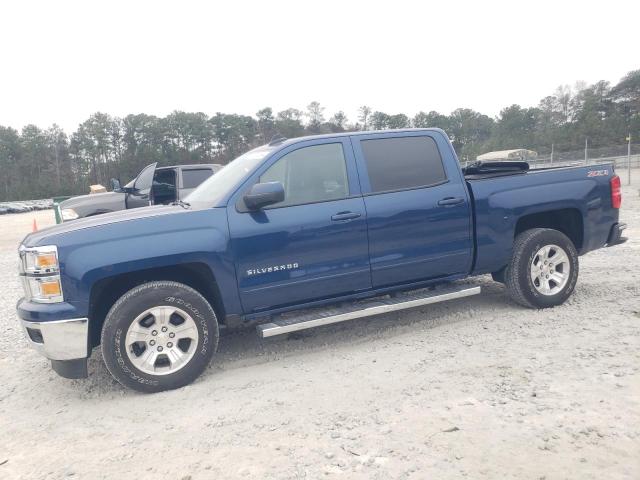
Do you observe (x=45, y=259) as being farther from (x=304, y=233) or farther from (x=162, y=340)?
(x=304, y=233)

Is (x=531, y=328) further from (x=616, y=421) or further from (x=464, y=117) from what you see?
(x=464, y=117)

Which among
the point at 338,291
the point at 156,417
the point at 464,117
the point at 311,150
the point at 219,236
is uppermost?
the point at 464,117

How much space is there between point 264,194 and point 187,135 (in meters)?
97.0

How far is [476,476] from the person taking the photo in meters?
2.48

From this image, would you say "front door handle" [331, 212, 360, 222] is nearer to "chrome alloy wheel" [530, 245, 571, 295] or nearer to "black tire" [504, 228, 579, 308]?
"black tire" [504, 228, 579, 308]

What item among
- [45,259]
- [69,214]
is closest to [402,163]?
[45,259]

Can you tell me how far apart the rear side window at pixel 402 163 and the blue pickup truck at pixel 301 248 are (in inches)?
0.5

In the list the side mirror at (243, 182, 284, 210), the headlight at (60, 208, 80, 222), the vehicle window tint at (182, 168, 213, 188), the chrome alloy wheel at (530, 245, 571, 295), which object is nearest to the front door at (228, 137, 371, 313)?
the side mirror at (243, 182, 284, 210)

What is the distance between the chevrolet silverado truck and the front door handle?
594cm

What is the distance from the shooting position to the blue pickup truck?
3.71 meters

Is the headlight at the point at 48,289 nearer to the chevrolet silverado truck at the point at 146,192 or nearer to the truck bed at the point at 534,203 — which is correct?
the truck bed at the point at 534,203

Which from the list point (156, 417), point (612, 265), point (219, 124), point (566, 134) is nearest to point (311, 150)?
point (156, 417)

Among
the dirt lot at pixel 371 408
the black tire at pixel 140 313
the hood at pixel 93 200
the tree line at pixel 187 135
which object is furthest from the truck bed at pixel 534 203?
the tree line at pixel 187 135

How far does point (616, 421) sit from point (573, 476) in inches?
25.9
